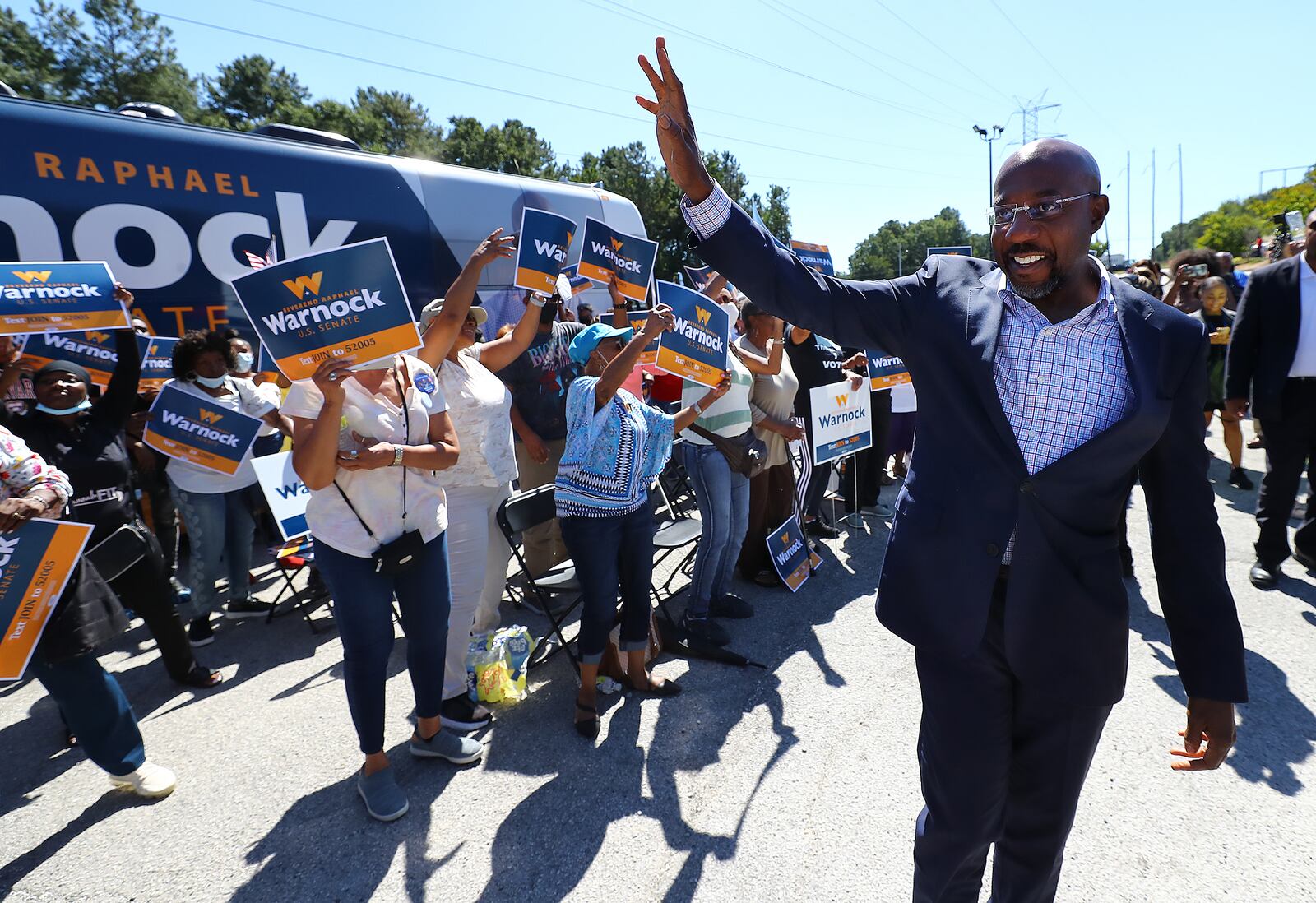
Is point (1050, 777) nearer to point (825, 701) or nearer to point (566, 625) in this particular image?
point (825, 701)

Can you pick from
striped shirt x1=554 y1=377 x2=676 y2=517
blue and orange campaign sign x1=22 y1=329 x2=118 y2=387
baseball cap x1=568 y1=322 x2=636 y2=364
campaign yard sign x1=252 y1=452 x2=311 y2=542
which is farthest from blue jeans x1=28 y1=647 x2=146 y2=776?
baseball cap x1=568 y1=322 x2=636 y2=364

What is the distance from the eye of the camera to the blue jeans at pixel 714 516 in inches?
169

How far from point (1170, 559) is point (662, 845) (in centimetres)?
194

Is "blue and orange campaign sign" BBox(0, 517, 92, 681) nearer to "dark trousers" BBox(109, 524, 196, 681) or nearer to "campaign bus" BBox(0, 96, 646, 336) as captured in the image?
"dark trousers" BBox(109, 524, 196, 681)

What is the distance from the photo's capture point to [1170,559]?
63.3 inches

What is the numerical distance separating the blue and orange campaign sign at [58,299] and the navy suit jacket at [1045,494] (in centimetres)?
375

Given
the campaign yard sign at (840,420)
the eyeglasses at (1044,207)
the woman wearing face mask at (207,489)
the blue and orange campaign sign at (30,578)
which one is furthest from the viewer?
the campaign yard sign at (840,420)

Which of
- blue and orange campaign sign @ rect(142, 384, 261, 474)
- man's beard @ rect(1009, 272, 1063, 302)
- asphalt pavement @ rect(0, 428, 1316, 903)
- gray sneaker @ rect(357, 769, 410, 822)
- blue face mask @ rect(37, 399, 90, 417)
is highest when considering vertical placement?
man's beard @ rect(1009, 272, 1063, 302)

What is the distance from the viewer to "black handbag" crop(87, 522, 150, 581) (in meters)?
3.32

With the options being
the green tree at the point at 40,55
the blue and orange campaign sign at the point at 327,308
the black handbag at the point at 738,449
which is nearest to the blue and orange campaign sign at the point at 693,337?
the black handbag at the point at 738,449

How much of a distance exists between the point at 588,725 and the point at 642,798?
1.76 feet

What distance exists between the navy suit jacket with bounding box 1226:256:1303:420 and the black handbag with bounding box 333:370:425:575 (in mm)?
5056

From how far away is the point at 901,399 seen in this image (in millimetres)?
6785

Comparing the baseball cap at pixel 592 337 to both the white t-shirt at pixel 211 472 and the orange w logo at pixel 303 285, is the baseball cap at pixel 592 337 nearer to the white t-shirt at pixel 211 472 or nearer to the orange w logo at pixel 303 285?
the orange w logo at pixel 303 285
